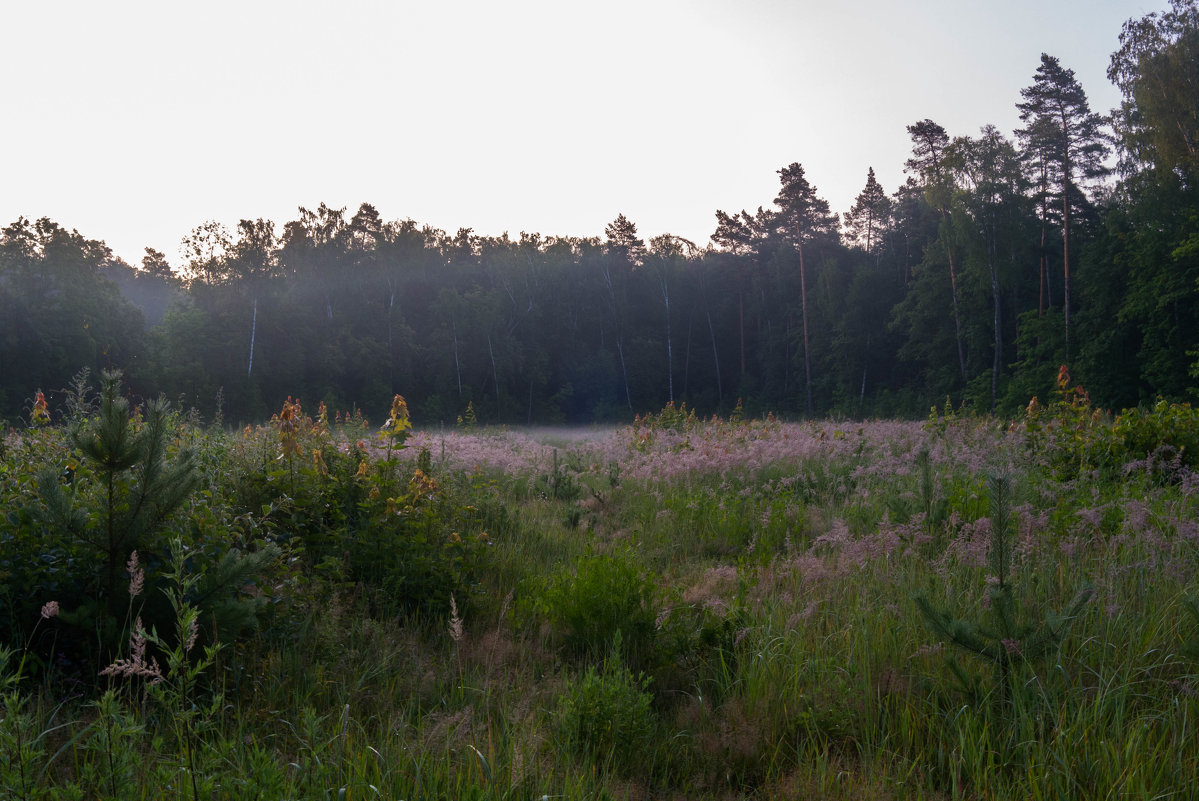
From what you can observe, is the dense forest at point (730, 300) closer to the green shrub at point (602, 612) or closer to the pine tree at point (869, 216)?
the pine tree at point (869, 216)

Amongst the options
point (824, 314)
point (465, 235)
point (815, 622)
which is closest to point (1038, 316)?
point (824, 314)

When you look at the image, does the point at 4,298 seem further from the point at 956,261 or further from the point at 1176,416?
the point at 956,261

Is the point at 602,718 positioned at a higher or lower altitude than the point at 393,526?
lower

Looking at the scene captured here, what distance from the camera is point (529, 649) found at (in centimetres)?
337

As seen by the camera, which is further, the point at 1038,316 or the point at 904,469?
the point at 1038,316

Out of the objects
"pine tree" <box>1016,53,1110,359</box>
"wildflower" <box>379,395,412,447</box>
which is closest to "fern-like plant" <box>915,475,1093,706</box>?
"wildflower" <box>379,395,412,447</box>

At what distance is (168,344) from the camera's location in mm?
31953

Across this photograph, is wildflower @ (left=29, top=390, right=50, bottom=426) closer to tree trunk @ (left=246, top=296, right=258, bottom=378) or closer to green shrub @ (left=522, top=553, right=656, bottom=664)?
green shrub @ (left=522, top=553, right=656, bottom=664)

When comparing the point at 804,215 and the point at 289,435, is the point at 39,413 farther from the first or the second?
the point at 804,215

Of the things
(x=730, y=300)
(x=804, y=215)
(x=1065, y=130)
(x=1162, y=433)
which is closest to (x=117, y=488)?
(x=1162, y=433)

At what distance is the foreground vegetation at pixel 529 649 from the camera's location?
7.06 ft

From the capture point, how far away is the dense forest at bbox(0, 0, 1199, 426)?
2541cm

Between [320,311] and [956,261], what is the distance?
35.9 meters

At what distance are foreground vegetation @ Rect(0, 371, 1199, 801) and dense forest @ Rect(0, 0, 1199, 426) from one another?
1481 cm
